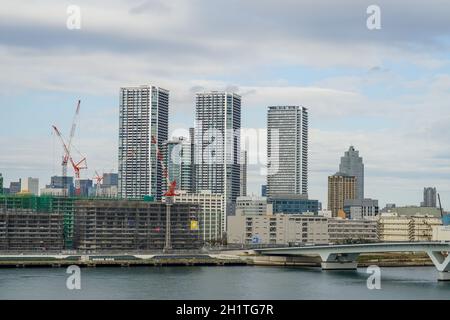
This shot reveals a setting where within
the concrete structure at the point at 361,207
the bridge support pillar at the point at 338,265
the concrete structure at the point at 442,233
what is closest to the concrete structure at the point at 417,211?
the concrete structure at the point at 361,207

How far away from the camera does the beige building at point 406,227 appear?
12531cm

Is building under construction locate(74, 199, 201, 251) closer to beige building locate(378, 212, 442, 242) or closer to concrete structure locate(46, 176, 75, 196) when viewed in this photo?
beige building locate(378, 212, 442, 242)

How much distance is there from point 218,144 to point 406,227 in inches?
2139

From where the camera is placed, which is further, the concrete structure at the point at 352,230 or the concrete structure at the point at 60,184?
the concrete structure at the point at 60,184

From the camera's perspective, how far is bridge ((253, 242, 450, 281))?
203 feet

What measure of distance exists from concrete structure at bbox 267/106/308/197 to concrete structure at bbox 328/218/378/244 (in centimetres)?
4579

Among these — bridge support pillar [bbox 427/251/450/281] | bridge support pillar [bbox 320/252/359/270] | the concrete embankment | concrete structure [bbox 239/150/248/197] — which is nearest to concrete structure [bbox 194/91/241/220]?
concrete structure [bbox 239/150/248/197]

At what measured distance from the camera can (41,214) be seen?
98000 mm

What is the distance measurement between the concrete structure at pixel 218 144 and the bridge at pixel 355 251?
71.0 metres

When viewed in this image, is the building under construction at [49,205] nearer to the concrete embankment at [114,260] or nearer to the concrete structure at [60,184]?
the concrete embankment at [114,260]

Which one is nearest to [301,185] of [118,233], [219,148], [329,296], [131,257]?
[219,148]

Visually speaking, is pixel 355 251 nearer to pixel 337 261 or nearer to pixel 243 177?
pixel 337 261

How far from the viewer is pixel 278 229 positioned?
398ft
